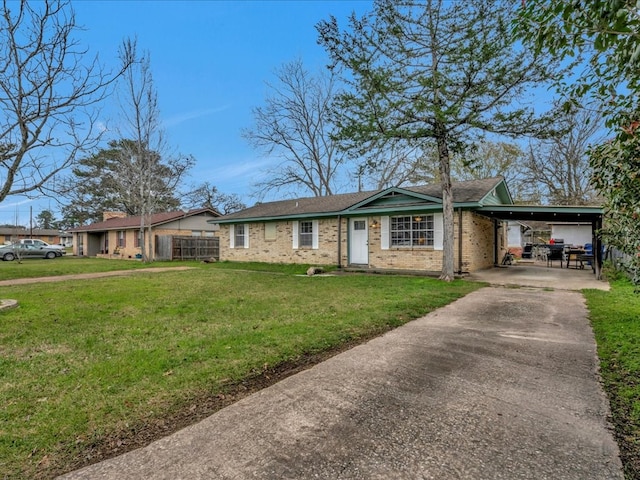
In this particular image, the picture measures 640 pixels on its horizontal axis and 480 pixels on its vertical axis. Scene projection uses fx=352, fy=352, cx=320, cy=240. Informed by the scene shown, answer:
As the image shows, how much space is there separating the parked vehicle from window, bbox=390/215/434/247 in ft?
86.0

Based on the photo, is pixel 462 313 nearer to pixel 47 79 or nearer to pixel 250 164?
→ pixel 47 79

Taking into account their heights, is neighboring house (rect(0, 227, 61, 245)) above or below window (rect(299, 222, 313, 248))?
above

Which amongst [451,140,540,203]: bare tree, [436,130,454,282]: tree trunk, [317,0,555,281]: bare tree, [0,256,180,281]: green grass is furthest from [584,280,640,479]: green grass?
[451,140,540,203]: bare tree

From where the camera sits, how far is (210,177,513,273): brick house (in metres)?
12.9

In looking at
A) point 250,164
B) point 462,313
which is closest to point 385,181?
point 250,164

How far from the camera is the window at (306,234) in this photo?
56.1 feet

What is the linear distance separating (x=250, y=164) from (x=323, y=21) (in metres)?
19.6

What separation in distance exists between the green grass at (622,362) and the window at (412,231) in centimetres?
607

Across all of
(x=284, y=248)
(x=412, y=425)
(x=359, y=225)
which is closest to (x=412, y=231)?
(x=359, y=225)

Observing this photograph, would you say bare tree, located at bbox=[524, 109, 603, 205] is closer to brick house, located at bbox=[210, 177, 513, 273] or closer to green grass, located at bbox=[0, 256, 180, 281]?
brick house, located at bbox=[210, 177, 513, 273]

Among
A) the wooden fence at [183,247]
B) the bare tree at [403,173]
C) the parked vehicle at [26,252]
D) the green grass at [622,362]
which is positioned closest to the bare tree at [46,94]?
the green grass at [622,362]

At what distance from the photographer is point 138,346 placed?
451cm

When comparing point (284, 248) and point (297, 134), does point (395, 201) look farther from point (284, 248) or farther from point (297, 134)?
point (297, 134)

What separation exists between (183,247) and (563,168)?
28.1 meters
